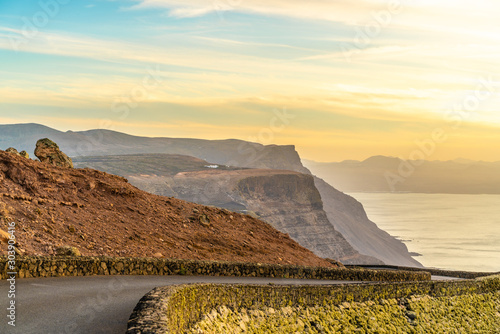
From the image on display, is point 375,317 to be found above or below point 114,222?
below

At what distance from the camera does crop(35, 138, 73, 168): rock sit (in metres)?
31.4

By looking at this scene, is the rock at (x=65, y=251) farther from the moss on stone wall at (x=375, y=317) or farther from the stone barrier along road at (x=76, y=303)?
the moss on stone wall at (x=375, y=317)

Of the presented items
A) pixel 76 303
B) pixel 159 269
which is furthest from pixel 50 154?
pixel 76 303

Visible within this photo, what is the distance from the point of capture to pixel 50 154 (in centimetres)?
3156

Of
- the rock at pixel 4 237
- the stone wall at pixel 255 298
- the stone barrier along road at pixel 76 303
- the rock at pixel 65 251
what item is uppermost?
the rock at pixel 4 237

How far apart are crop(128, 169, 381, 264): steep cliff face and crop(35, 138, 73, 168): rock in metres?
125

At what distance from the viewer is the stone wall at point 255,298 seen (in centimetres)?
1080

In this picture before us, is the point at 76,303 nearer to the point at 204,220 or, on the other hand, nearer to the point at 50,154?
the point at 204,220

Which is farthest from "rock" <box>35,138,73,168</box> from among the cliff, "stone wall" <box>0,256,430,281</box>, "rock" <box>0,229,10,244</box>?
the cliff

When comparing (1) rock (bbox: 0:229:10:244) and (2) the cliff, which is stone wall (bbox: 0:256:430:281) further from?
(2) the cliff

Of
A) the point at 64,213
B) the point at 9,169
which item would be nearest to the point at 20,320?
the point at 64,213

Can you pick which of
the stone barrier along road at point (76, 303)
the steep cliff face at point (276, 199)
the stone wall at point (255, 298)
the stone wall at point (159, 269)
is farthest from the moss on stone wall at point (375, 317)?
the steep cliff face at point (276, 199)

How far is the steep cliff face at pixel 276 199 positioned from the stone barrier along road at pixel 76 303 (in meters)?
139

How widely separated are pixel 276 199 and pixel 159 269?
161m
